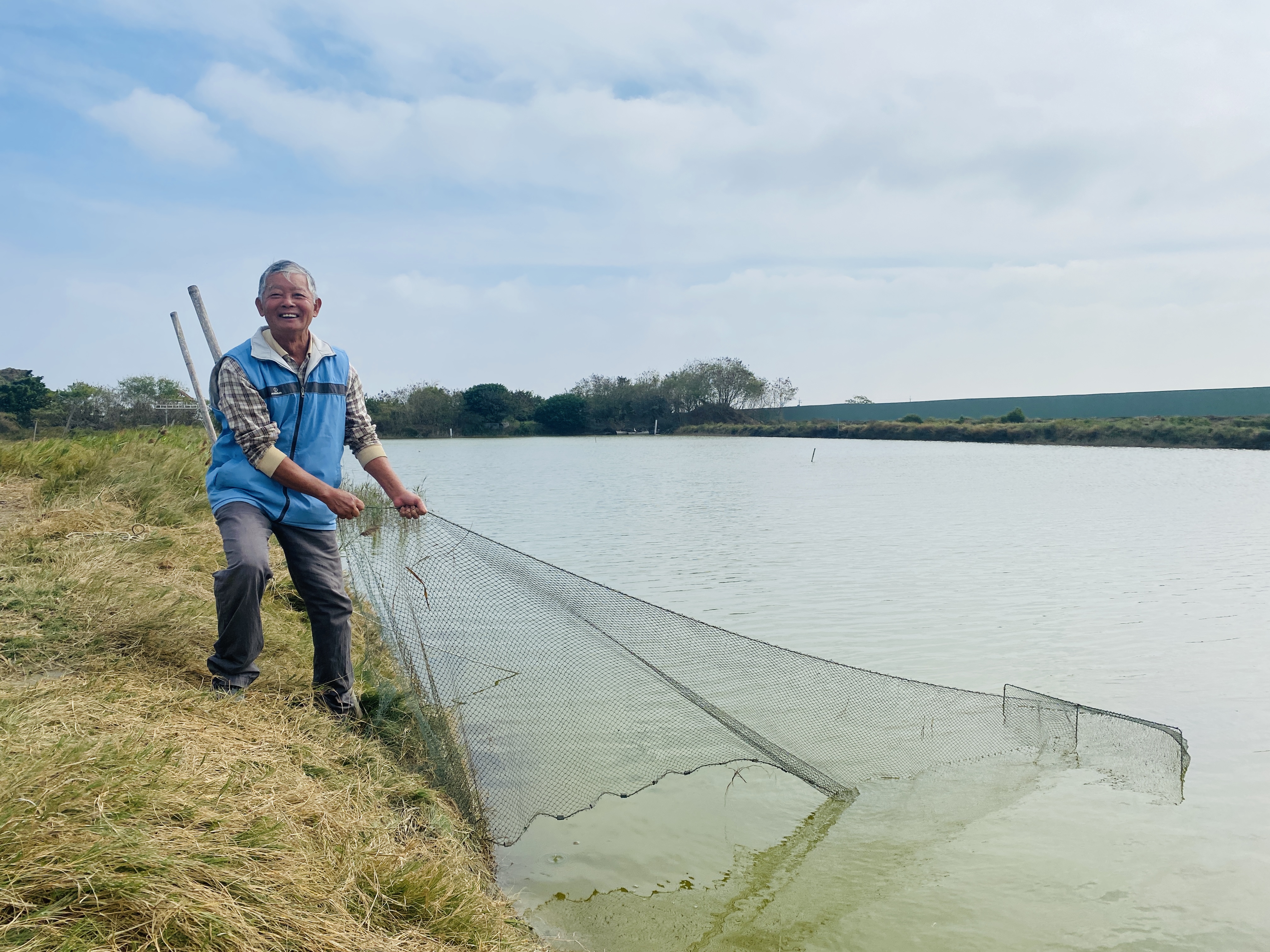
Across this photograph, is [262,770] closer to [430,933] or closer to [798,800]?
[430,933]

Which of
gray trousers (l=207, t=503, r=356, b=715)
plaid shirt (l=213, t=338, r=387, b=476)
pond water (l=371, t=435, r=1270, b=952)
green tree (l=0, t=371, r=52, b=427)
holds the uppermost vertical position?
green tree (l=0, t=371, r=52, b=427)

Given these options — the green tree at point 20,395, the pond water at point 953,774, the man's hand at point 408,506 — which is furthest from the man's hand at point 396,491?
the green tree at point 20,395

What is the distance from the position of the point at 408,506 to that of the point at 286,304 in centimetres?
93

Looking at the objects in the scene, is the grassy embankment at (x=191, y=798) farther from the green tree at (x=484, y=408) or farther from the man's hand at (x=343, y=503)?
the green tree at (x=484, y=408)

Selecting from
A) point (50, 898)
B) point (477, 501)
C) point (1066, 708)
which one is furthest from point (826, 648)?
point (477, 501)

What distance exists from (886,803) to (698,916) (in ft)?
4.19

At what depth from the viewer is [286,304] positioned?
3.44 metres

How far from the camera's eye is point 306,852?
7.58 ft

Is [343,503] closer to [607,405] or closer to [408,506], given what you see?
[408,506]

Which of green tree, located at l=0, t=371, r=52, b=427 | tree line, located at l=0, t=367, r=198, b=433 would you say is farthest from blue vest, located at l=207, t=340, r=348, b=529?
green tree, located at l=0, t=371, r=52, b=427

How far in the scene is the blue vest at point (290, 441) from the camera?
3430 millimetres

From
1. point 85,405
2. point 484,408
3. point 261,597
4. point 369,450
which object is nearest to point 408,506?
point 369,450

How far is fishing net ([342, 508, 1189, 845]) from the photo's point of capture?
153 inches

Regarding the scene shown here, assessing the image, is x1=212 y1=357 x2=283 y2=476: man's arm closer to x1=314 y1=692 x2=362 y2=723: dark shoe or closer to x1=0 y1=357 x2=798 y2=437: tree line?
x1=314 y1=692 x2=362 y2=723: dark shoe
